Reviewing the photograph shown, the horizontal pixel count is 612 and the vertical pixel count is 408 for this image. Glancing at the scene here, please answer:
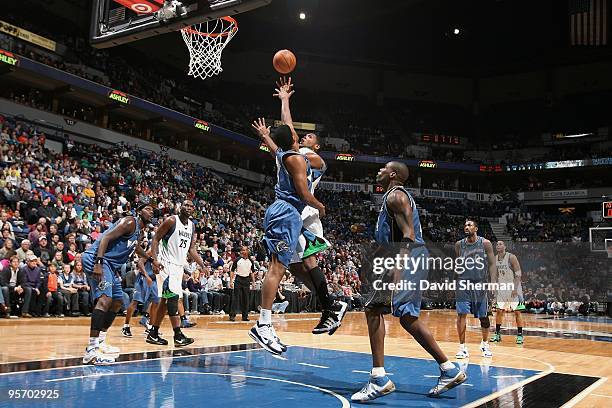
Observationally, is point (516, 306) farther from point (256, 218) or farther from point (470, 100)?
point (470, 100)

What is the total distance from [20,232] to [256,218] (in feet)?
41.8

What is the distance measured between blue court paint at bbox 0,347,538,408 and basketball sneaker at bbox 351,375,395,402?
6cm

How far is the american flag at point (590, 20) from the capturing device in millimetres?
24828

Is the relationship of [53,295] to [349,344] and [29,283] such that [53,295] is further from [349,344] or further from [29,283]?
[349,344]

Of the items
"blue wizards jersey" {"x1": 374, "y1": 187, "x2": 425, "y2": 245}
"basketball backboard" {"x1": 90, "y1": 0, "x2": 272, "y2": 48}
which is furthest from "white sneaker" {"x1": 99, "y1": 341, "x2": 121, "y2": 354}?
"basketball backboard" {"x1": 90, "y1": 0, "x2": 272, "y2": 48}

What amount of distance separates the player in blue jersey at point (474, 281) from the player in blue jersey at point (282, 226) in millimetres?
3528

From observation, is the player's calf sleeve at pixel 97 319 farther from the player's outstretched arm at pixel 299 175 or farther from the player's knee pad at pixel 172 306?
the player's outstretched arm at pixel 299 175

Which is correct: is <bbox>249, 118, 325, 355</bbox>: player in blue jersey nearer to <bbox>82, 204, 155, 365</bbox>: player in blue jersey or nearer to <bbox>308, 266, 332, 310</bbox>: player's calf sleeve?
<bbox>308, 266, 332, 310</bbox>: player's calf sleeve

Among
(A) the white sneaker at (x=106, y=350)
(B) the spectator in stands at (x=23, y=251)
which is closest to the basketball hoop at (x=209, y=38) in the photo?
(B) the spectator in stands at (x=23, y=251)

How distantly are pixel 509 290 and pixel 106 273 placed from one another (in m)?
7.11

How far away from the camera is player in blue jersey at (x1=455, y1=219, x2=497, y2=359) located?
7.55m

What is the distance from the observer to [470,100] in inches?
1635

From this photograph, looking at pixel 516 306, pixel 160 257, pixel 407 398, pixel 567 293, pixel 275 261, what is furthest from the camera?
pixel 567 293

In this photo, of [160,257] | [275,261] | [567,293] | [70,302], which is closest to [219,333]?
[160,257]
